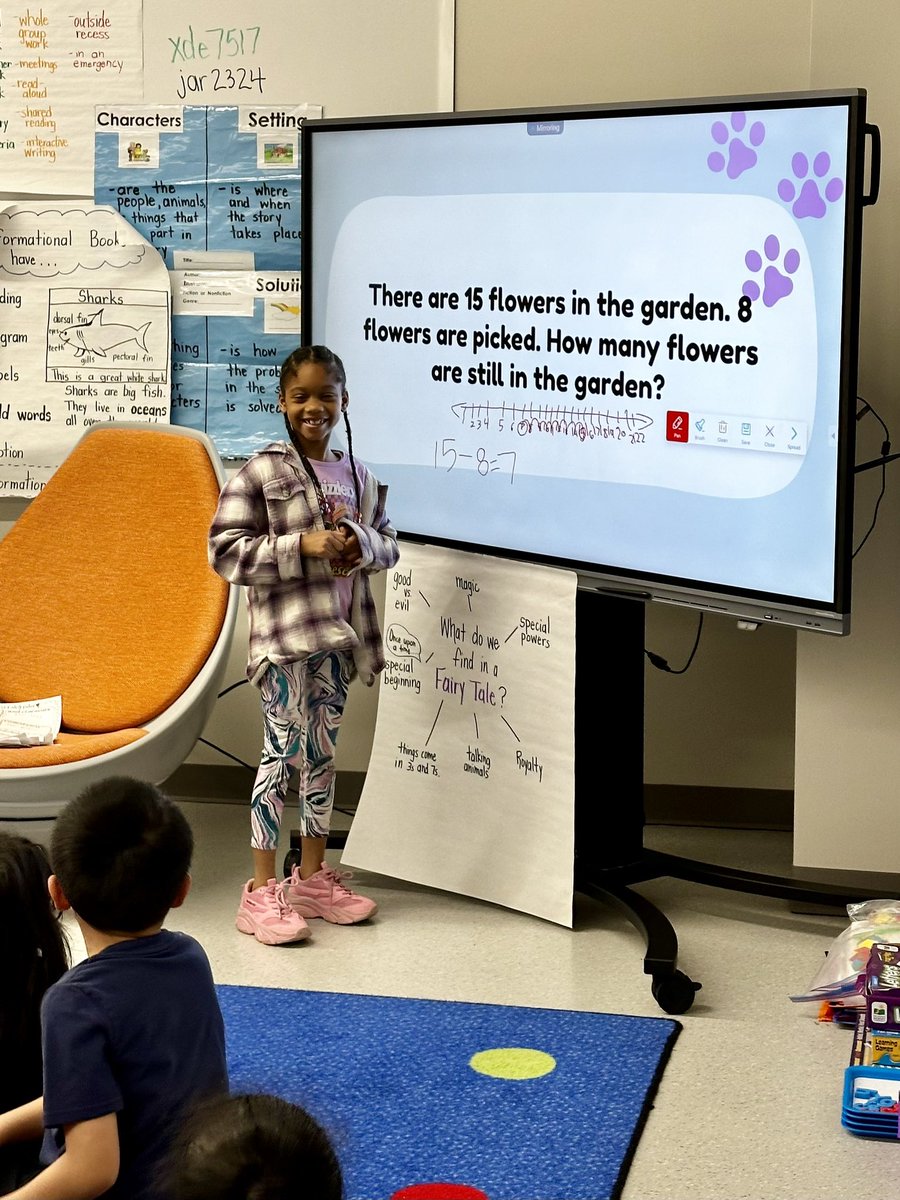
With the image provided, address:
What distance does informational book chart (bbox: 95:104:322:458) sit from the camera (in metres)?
3.66

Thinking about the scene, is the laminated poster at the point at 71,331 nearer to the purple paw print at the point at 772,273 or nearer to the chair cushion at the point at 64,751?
the chair cushion at the point at 64,751

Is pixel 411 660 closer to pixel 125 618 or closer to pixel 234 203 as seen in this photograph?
pixel 125 618

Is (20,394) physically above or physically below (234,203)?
below

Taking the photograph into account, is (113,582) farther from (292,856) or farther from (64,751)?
(292,856)

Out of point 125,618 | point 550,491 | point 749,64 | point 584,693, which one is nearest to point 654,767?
point 584,693

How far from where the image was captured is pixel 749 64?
3420 millimetres

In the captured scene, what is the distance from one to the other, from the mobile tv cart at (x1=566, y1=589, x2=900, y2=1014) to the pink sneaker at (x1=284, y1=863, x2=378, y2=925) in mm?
446

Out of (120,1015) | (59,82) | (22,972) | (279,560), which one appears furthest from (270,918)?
(59,82)

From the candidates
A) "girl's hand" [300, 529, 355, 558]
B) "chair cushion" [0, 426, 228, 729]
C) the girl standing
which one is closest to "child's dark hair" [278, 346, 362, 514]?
the girl standing

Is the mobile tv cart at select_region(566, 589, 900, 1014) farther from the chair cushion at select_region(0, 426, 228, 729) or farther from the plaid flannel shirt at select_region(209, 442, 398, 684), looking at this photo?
the chair cushion at select_region(0, 426, 228, 729)

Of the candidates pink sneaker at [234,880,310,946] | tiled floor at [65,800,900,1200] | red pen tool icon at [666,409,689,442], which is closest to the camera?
tiled floor at [65,800,900,1200]

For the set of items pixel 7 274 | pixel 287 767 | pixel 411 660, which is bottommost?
pixel 287 767

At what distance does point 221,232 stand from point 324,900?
5.57ft

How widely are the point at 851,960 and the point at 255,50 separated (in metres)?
2.51
